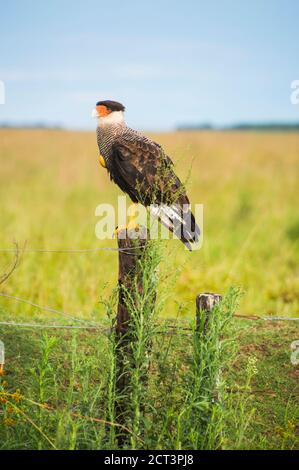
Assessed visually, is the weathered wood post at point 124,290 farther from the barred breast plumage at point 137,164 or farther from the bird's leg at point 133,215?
the barred breast plumage at point 137,164

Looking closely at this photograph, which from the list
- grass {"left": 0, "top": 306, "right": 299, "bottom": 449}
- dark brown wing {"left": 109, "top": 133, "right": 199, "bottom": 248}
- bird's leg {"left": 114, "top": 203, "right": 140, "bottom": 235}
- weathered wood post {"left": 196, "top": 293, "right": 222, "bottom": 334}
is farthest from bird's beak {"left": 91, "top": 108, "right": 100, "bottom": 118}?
weathered wood post {"left": 196, "top": 293, "right": 222, "bottom": 334}

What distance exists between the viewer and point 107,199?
1612 cm

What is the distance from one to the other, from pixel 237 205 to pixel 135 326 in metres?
11.0

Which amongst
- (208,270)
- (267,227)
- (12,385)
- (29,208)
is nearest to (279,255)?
(267,227)

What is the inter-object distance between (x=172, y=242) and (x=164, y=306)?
0.61 m

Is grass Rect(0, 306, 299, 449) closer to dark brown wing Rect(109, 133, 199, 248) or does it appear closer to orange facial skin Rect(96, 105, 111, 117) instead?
dark brown wing Rect(109, 133, 199, 248)

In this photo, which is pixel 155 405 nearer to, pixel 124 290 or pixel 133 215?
pixel 124 290

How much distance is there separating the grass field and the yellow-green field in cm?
2

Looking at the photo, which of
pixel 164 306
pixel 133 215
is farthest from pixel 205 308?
pixel 133 215

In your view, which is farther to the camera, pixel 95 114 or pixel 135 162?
pixel 95 114

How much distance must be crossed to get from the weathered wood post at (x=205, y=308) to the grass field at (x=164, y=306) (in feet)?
0.39

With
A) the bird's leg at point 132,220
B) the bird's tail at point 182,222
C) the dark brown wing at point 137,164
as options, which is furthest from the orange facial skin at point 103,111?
the bird's tail at point 182,222

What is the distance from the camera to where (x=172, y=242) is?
412cm
